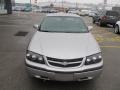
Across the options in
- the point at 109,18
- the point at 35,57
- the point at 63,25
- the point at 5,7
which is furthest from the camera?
the point at 5,7

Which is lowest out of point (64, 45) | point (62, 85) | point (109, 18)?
point (62, 85)

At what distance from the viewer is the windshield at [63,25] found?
21.0 feet

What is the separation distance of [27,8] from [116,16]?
53.9 meters

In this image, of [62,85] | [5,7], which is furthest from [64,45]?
[5,7]

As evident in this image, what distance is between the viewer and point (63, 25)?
261 inches

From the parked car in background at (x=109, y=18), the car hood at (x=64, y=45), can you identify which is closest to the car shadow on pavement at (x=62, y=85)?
the car hood at (x=64, y=45)

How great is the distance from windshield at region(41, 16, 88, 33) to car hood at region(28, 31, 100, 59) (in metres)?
0.41

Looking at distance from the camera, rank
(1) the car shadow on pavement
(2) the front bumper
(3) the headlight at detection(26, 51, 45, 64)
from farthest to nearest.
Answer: (1) the car shadow on pavement < (3) the headlight at detection(26, 51, 45, 64) < (2) the front bumper

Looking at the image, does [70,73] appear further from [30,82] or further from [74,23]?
[74,23]

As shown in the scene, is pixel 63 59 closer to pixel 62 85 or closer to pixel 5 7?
pixel 62 85

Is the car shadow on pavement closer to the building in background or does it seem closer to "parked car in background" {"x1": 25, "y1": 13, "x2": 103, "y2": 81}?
Result: "parked car in background" {"x1": 25, "y1": 13, "x2": 103, "y2": 81}

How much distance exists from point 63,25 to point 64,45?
65.2 inches

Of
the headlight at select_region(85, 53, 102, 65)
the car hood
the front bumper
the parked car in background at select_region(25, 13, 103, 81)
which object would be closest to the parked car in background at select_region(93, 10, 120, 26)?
the car hood

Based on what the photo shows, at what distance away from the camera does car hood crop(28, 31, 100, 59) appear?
468 centimetres
